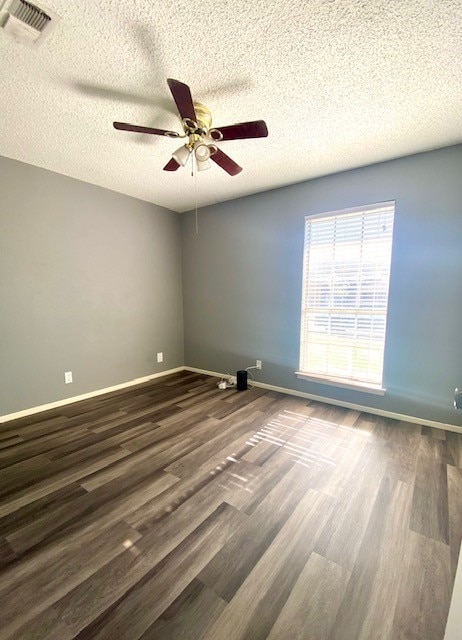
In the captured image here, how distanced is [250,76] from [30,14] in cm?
116

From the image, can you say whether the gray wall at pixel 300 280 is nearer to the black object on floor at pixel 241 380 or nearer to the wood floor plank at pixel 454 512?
the black object on floor at pixel 241 380

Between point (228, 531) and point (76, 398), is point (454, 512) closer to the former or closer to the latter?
point (228, 531)

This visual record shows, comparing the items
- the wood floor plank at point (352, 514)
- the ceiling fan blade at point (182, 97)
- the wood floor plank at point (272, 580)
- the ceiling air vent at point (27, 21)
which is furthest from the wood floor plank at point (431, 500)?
the ceiling air vent at point (27, 21)

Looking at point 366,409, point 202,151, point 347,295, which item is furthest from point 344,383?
point 202,151

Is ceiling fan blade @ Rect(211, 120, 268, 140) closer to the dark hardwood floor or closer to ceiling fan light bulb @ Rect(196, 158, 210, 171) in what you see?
ceiling fan light bulb @ Rect(196, 158, 210, 171)

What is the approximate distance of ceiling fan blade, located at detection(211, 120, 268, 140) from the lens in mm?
1596

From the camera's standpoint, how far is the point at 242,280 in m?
3.68

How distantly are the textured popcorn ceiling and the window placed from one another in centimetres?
68

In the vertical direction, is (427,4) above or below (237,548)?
above

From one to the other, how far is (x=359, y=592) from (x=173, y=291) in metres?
3.94

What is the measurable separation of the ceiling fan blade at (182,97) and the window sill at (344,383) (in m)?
2.81

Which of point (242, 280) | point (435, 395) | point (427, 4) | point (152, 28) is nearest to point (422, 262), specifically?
point (435, 395)

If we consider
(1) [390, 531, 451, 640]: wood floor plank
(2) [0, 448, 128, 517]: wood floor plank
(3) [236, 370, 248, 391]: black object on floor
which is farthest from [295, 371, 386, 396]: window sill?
(2) [0, 448, 128, 517]: wood floor plank

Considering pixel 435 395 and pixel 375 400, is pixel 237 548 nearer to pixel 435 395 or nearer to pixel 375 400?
pixel 375 400
